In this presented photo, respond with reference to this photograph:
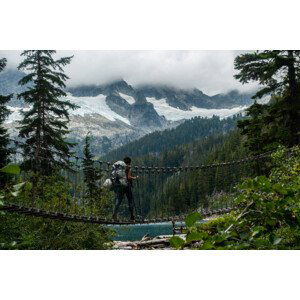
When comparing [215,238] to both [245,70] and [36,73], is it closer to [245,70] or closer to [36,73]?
[245,70]

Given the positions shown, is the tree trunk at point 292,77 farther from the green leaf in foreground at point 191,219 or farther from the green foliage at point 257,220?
the green leaf in foreground at point 191,219

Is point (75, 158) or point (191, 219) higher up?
point (75, 158)

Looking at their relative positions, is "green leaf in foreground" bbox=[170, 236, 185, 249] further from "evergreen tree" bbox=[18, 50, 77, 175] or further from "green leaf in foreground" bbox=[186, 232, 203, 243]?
"evergreen tree" bbox=[18, 50, 77, 175]

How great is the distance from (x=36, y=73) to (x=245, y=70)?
7397 millimetres

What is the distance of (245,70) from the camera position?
46.0 feet

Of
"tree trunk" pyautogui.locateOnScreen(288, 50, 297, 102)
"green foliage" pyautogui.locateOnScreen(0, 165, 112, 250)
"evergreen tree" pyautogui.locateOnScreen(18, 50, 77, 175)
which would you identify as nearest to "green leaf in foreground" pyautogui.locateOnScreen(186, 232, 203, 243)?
"green foliage" pyautogui.locateOnScreen(0, 165, 112, 250)

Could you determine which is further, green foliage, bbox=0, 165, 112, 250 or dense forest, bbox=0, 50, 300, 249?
green foliage, bbox=0, 165, 112, 250

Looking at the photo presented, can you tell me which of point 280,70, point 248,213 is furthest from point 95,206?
point 248,213

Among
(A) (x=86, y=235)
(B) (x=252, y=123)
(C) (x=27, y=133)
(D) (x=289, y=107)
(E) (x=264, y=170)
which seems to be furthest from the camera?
(C) (x=27, y=133)

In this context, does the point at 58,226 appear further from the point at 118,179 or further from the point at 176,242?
the point at 176,242

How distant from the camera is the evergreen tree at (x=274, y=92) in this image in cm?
1237

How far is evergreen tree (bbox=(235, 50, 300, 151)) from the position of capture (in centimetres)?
1237

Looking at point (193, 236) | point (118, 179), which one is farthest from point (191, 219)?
point (118, 179)

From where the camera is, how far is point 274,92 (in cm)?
1338
